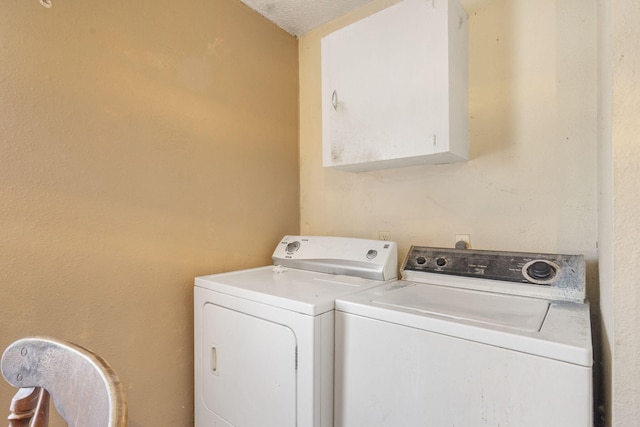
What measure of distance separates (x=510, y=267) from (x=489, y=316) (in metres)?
0.40

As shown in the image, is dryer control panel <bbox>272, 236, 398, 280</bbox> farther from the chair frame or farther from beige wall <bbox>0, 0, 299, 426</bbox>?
the chair frame

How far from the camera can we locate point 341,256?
1600 mm

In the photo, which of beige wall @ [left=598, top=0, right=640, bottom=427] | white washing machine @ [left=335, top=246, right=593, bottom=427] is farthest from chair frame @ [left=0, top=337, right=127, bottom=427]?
beige wall @ [left=598, top=0, right=640, bottom=427]

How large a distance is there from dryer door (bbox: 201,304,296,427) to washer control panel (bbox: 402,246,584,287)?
70 centimetres

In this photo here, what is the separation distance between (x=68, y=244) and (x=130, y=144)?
18.1 inches

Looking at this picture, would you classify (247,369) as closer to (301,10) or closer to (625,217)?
(625,217)

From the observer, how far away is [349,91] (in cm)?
153

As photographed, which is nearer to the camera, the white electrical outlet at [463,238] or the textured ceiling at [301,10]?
the white electrical outlet at [463,238]

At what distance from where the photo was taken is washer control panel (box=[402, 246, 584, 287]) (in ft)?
3.71

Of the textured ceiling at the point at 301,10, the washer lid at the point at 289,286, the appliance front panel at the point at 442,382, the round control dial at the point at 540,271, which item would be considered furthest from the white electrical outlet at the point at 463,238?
the textured ceiling at the point at 301,10

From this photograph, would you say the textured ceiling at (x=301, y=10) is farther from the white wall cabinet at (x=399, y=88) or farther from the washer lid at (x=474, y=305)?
the washer lid at (x=474, y=305)

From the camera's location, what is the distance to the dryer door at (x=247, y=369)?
1.10 metres

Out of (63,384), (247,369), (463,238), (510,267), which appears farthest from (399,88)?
(63,384)

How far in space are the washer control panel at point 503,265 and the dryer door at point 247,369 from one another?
0.70 m
